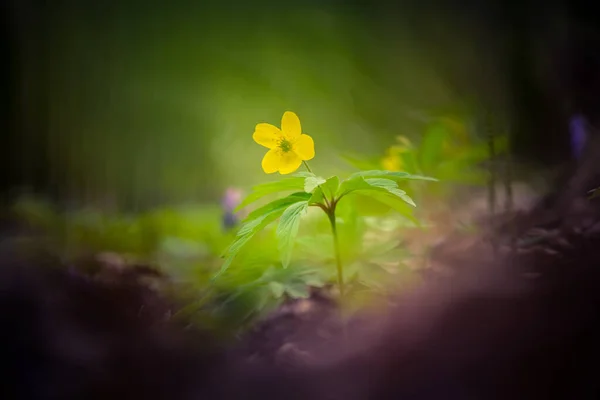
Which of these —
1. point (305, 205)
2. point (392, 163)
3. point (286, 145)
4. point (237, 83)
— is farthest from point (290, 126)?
point (237, 83)

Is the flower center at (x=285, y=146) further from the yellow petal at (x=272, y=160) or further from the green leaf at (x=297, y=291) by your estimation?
the green leaf at (x=297, y=291)

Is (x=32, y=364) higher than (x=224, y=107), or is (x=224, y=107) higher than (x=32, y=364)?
(x=224, y=107)

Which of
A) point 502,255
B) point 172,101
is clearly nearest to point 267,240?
point 502,255

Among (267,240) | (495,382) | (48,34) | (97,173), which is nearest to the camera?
(495,382)

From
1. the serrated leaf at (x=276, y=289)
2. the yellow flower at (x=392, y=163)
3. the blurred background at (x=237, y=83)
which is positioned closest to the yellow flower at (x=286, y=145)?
the serrated leaf at (x=276, y=289)

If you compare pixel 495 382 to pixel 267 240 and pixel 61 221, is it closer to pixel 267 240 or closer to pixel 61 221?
pixel 267 240

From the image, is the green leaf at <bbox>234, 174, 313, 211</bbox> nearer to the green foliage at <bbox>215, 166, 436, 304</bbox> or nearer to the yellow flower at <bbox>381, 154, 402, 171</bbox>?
the green foliage at <bbox>215, 166, 436, 304</bbox>
